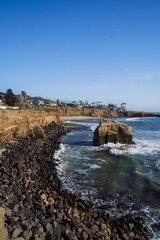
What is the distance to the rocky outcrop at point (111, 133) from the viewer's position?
22672mm

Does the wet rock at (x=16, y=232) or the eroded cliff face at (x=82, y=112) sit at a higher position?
the eroded cliff face at (x=82, y=112)

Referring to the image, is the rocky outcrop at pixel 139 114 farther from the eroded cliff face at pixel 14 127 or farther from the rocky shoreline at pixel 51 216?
the rocky shoreline at pixel 51 216

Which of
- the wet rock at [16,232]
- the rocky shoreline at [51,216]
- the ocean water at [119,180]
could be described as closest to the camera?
the wet rock at [16,232]

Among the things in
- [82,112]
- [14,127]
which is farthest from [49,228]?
[82,112]

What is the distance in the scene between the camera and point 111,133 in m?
22.9

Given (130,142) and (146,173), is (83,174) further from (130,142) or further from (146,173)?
(130,142)

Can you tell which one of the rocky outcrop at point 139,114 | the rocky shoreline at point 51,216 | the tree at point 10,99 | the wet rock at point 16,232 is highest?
the tree at point 10,99

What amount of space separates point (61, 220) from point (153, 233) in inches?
155

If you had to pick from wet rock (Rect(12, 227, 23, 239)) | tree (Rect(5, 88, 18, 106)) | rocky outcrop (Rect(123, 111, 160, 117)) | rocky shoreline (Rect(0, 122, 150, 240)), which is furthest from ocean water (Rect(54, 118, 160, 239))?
rocky outcrop (Rect(123, 111, 160, 117))

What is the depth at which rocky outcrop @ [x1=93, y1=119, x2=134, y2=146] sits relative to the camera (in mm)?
22672

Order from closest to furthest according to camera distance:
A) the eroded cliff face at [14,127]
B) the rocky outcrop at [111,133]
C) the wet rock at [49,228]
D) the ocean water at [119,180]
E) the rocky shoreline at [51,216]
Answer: the rocky shoreline at [51,216], the wet rock at [49,228], the ocean water at [119,180], the eroded cliff face at [14,127], the rocky outcrop at [111,133]

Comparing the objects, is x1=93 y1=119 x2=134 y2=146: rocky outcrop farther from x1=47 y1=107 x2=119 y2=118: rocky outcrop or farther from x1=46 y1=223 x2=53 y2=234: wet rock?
x1=47 y1=107 x2=119 y2=118: rocky outcrop

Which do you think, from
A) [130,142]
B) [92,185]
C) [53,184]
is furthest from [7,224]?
[130,142]

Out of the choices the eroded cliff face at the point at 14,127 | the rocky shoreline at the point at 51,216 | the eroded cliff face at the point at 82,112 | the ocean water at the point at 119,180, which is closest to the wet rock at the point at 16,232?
the rocky shoreline at the point at 51,216
